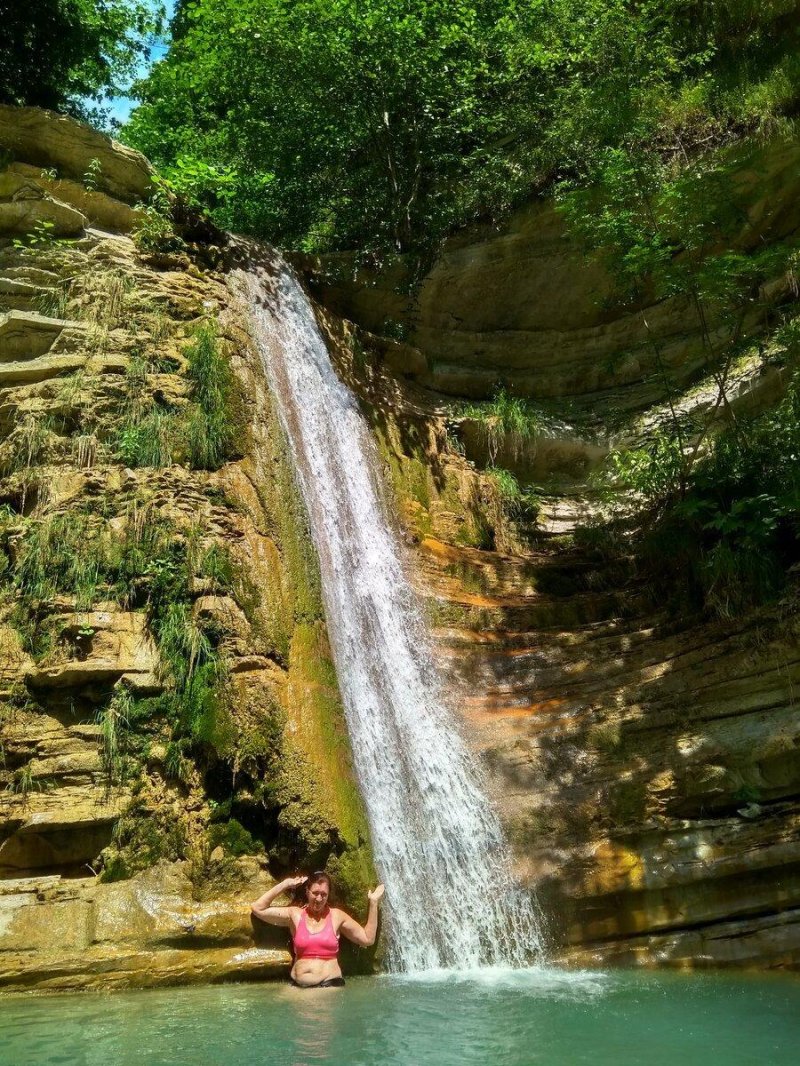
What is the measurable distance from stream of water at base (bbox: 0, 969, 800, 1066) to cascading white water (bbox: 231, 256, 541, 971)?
0.56 m

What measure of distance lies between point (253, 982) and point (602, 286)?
10774 mm

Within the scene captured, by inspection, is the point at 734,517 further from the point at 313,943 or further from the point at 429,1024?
the point at 429,1024

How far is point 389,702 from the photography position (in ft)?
26.7

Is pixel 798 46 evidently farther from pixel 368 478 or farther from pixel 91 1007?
pixel 91 1007

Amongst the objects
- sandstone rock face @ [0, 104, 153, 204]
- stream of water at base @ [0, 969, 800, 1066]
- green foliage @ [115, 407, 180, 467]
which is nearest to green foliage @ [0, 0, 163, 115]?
sandstone rock face @ [0, 104, 153, 204]

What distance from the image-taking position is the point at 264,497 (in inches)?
329

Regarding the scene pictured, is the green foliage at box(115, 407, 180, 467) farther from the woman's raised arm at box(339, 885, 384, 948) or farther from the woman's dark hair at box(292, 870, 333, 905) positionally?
the woman's raised arm at box(339, 885, 384, 948)

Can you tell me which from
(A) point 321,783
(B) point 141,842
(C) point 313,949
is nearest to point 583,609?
(A) point 321,783

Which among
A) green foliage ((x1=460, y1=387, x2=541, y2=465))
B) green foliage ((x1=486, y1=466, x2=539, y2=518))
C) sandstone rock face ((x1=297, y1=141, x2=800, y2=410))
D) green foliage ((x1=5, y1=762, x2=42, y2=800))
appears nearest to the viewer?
green foliage ((x1=5, y1=762, x2=42, y2=800))

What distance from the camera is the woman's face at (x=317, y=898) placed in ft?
20.4

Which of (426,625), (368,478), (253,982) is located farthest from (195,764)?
(368,478)

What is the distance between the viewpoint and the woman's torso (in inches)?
236

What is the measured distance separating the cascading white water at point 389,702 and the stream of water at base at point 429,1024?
562 millimetres

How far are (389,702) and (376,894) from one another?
195 cm
